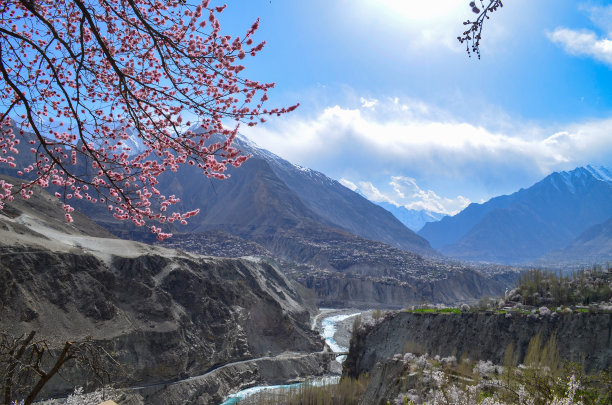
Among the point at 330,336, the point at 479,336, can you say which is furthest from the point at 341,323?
the point at 479,336

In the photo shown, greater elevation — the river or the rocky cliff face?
the rocky cliff face

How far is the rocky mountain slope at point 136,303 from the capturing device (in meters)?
40.1

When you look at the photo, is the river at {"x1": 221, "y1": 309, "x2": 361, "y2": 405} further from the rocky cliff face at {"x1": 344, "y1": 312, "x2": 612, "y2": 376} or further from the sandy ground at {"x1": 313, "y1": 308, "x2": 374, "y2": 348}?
the rocky cliff face at {"x1": 344, "y1": 312, "x2": 612, "y2": 376}

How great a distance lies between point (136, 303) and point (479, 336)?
38.0 meters

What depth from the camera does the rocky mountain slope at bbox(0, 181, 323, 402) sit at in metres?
40.1

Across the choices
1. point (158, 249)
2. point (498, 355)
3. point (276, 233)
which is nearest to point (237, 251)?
point (276, 233)

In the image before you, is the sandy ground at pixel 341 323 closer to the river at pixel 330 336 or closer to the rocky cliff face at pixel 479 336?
the river at pixel 330 336

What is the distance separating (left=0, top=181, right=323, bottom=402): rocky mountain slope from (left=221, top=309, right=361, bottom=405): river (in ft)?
9.92

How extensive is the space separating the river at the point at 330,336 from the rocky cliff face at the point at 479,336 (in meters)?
6.58

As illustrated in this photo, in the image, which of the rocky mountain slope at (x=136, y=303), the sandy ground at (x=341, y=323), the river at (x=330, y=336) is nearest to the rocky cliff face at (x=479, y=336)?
the river at (x=330, y=336)

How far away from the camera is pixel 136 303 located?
160ft

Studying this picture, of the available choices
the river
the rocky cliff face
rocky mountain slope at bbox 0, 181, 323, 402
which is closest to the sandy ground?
the river

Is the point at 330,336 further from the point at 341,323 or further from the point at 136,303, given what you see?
the point at 136,303

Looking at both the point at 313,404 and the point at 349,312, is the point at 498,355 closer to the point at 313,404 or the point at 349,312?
the point at 313,404
